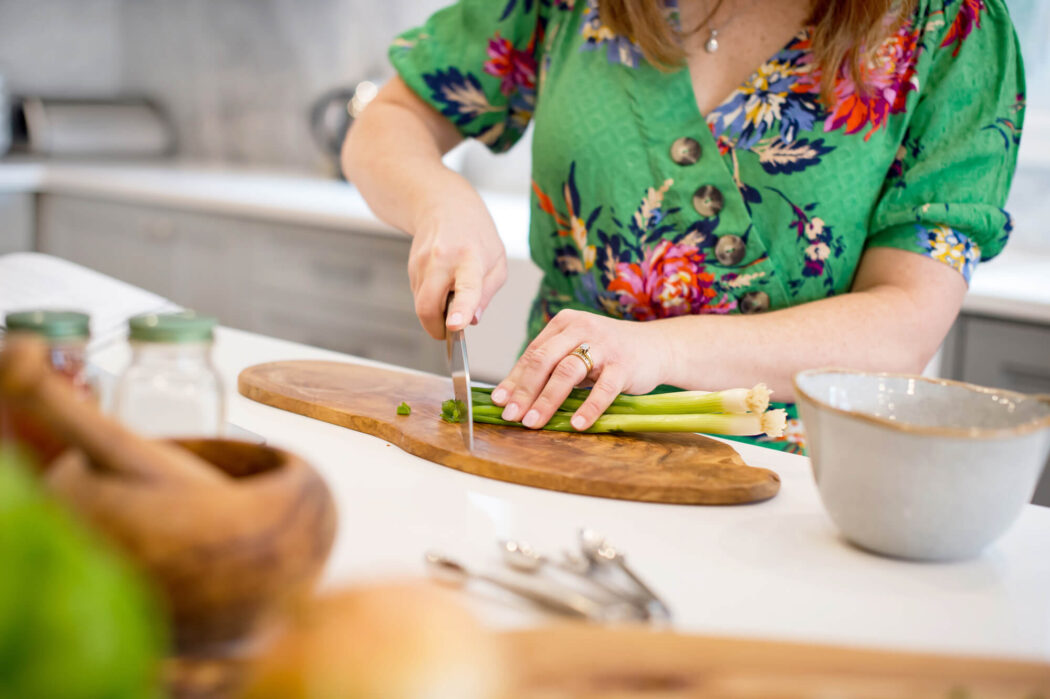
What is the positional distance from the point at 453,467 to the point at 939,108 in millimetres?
699

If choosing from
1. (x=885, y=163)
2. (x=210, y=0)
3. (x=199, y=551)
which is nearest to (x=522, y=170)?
(x=210, y=0)

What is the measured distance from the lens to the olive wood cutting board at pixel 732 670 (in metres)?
0.38

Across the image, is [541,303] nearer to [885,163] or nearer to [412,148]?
[412,148]

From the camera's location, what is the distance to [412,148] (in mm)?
1301

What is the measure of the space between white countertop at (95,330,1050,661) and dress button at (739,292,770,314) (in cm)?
36

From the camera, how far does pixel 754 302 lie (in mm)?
1190

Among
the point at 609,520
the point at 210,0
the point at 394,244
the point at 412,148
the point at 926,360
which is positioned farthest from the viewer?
the point at 210,0

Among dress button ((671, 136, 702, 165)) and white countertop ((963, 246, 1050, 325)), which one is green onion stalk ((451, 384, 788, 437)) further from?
white countertop ((963, 246, 1050, 325))

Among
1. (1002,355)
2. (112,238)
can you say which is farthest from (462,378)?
(112,238)

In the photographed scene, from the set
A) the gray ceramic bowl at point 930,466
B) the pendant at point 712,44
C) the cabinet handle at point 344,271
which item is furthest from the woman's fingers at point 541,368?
the cabinet handle at point 344,271

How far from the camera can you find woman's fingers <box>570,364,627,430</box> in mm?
905

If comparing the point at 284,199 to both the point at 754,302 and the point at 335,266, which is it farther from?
the point at 754,302

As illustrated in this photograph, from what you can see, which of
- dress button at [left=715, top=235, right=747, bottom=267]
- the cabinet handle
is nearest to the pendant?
dress button at [left=715, top=235, right=747, bottom=267]

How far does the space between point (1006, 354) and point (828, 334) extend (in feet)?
2.48
